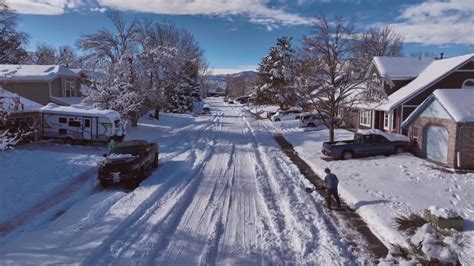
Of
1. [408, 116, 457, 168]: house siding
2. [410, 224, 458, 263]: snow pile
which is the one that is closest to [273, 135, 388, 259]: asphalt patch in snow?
[410, 224, 458, 263]: snow pile

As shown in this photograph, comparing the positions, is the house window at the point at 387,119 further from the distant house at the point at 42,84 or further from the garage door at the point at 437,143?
the distant house at the point at 42,84

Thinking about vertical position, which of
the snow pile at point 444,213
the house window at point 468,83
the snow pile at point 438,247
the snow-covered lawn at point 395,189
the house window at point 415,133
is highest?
the house window at point 468,83

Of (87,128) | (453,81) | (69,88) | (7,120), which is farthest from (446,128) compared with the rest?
(69,88)

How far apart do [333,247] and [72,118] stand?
2145 cm

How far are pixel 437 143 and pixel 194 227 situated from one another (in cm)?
1509

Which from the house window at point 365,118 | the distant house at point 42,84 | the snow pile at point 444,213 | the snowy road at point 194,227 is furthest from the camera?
the distant house at point 42,84

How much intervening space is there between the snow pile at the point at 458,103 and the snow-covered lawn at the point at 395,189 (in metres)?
2.68

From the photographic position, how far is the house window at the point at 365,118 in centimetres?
3198

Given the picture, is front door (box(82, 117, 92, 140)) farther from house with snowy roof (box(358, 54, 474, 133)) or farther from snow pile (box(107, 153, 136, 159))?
house with snowy roof (box(358, 54, 474, 133))

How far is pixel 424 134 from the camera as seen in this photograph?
1980cm

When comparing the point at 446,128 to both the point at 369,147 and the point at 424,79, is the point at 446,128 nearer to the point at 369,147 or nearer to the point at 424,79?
the point at 369,147

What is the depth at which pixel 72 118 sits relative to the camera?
80.3ft

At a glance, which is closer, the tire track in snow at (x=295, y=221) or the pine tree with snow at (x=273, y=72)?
the tire track in snow at (x=295, y=221)

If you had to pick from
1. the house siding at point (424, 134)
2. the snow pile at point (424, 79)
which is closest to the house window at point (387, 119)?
the snow pile at point (424, 79)
